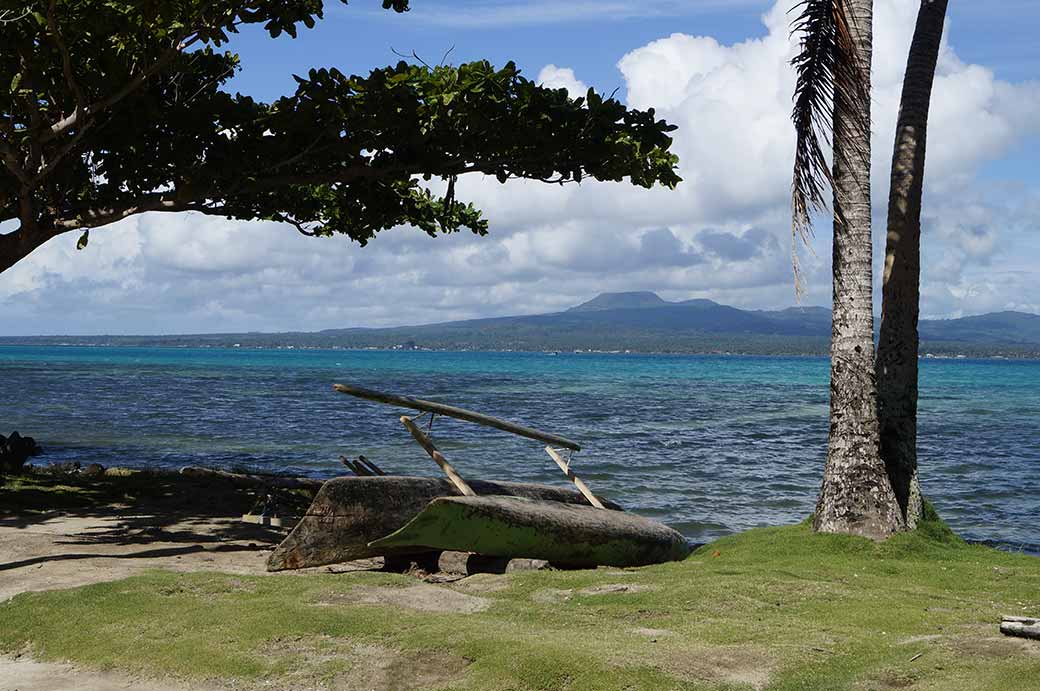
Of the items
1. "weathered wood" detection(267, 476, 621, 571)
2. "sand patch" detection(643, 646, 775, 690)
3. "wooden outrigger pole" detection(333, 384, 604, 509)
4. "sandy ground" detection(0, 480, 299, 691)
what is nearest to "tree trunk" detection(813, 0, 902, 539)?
"wooden outrigger pole" detection(333, 384, 604, 509)

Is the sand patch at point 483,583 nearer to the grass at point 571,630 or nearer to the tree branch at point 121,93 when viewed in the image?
the grass at point 571,630

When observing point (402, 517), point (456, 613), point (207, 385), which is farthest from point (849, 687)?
point (207, 385)

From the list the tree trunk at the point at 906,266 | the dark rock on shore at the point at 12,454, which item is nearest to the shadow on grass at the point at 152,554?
the dark rock on shore at the point at 12,454

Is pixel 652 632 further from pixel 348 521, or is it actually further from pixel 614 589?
pixel 348 521

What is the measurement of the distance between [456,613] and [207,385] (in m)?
63.4

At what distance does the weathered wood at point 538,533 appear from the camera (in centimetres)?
1048

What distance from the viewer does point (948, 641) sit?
709 cm

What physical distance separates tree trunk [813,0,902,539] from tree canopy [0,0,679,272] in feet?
8.22

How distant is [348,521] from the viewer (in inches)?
421

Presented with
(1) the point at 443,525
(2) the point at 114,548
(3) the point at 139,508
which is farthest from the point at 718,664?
(3) the point at 139,508

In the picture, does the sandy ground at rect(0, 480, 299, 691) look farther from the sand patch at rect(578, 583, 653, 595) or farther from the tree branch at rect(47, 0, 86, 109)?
the tree branch at rect(47, 0, 86, 109)

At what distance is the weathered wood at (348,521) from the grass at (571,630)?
29.5 inches

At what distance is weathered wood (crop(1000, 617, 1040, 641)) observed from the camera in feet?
22.5

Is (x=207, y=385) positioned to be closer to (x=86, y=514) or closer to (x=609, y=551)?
(x=86, y=514)
